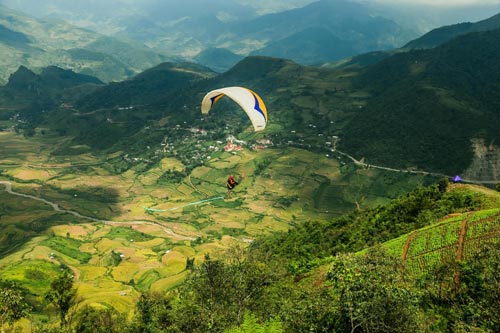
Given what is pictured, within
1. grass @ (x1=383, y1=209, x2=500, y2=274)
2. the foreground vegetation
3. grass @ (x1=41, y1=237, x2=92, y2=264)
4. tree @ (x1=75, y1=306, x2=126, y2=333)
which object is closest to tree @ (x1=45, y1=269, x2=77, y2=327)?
the foreground vegetation

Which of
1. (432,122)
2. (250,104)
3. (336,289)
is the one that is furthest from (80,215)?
(432,122)

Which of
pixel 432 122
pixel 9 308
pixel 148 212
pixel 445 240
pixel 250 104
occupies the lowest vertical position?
pixel 148 212

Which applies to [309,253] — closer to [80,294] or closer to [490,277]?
[490,277]

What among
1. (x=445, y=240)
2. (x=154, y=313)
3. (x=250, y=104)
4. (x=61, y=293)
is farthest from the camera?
(x=154, y=313)

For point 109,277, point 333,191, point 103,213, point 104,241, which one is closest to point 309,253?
point 109,277

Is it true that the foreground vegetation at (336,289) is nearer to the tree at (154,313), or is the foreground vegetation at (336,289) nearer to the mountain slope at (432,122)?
the tree at (154,313)

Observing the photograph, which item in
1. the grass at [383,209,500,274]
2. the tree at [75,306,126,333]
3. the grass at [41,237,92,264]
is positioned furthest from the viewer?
the grass at [41,237,92,264]

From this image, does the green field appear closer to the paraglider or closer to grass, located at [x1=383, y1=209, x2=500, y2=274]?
the paraglider

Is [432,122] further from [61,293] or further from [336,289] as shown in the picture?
[336,289]

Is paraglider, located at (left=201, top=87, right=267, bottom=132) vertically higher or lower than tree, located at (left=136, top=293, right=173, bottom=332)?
higher

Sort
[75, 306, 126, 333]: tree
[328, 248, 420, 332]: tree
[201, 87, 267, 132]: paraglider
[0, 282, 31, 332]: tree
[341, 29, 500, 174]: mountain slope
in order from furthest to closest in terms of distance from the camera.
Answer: [341, 29, 500, 174]: mountain slope < [75, 306, 126, 333]: tree < [201, 87, 267, 132]: paraglider < [0, 282, 31, 332]: tree < [328, 248, 420, 332]: tree

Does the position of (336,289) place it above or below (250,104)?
below
